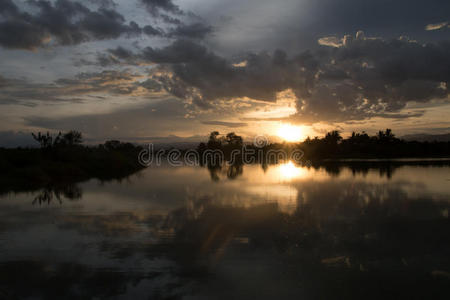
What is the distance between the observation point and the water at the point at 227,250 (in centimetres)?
679

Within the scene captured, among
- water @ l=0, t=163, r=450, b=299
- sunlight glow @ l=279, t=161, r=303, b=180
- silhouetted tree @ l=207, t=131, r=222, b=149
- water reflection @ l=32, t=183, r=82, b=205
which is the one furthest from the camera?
silhouetted tree @ l=207, t=131, r=222, b=149

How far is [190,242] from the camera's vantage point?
9.84 metres

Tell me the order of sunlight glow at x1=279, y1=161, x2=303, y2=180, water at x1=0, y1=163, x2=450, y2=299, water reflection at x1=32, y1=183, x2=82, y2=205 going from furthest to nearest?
sunlight glow at x1=279, y1=161, x2=303, y2=180, water reflection at x1=32, y1=183, x2=82, y2=205, water at x1=0, y1=163, x2=450, y2=299

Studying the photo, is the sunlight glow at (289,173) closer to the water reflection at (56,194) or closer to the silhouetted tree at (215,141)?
the water reflection at (56,194)

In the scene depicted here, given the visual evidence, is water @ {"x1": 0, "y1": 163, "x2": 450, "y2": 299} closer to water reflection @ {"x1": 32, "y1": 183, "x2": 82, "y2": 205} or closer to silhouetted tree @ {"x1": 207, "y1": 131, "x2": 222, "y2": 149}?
water reflection @ {"x1": 32, "y1": 183, "x2": 82, "y2": 205}

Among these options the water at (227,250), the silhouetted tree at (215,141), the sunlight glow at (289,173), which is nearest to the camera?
the water at (227,250)

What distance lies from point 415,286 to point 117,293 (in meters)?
6.12

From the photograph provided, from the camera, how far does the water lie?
6.79 metres

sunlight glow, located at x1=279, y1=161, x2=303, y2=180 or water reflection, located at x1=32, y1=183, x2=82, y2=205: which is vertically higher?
sunlight glow, located at x1=279, y1=161, x2=303, y2=180

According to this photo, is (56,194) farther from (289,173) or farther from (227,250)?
(289,173)

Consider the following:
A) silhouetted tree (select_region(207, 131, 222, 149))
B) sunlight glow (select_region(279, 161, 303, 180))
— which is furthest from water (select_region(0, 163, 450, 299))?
silhouetted tree (select_region(207, 131, 222, 149))

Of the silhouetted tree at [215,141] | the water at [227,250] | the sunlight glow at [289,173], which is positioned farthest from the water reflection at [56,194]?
the silhouetted tree at [215,141]

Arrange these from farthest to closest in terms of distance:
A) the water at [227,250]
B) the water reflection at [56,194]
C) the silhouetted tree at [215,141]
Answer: the silhouetted tree at [215,141]
the water reflection at [56,194]
the water at [227,250]

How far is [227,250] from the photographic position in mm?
9117
